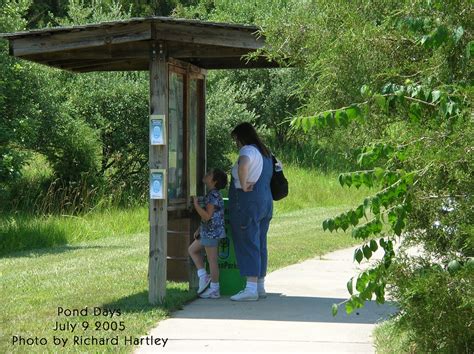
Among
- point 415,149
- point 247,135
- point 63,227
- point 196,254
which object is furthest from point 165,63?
point 63,227

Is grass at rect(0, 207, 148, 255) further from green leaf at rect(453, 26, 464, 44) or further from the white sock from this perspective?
green leaf at rect(453, 26, 464, 44)

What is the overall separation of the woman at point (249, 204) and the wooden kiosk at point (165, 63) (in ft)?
2.36

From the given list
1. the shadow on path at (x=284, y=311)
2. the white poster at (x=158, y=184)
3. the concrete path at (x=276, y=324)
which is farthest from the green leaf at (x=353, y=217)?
the white poster at (x=158, y=184)

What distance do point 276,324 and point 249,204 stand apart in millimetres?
1753

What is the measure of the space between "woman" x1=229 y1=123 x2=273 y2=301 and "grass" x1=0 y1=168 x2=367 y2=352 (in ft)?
2.41

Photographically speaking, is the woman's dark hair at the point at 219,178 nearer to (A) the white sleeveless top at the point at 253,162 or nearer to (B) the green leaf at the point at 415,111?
(A) the white sleeveless top at the point at 253,162

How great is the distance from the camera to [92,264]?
47.1ft

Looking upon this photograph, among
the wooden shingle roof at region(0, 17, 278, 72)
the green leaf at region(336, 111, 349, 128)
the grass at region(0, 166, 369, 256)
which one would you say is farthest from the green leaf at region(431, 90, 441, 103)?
the grass at region(0, 166, 369, 256)

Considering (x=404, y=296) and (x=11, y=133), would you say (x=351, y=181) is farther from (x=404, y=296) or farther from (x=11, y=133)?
(x=11, y=133)

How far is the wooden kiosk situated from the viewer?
10.0 meters

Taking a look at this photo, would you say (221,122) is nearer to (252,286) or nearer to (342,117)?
(252,286)

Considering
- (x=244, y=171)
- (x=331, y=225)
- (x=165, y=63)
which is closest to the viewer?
(x=331, y=225)

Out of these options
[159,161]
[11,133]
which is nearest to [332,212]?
[11,133]

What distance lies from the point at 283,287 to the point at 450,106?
6807 mm
